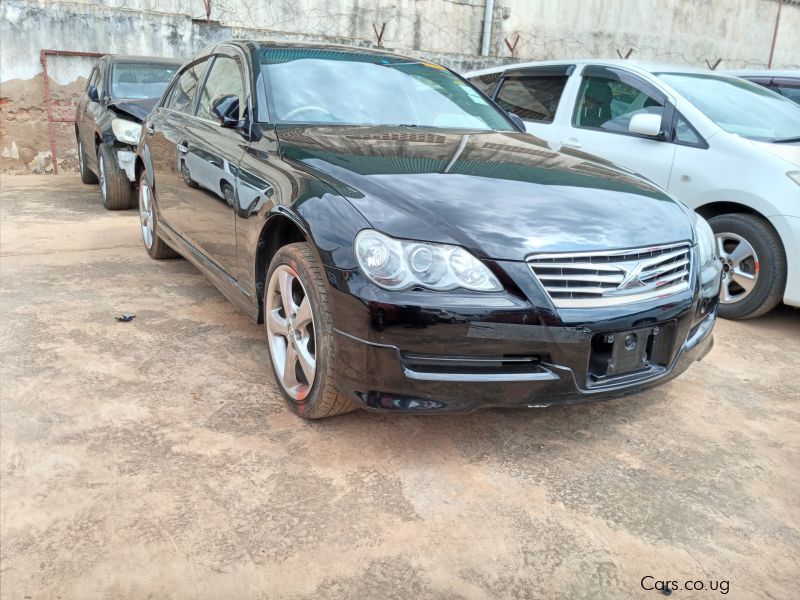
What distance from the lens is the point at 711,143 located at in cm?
451

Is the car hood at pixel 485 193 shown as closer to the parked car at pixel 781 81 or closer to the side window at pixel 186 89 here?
the side window at pixel 186 89

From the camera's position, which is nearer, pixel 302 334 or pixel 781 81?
pixel 302 334

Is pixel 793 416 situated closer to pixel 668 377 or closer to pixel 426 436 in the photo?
pixel 668 377

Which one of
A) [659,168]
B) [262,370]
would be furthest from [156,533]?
[659,168]

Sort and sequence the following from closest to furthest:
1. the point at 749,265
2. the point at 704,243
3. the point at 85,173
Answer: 1. the point at 704,243
2. the point at 749,265
3. the point at 85,173

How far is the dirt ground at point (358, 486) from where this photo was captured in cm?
200

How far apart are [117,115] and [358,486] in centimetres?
569

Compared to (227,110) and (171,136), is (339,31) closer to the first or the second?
(171,136)

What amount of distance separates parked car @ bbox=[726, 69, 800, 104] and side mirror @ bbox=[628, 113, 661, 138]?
7.38 ft

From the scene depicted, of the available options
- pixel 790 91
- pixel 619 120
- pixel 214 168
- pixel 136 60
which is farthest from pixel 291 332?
pixel 136 60

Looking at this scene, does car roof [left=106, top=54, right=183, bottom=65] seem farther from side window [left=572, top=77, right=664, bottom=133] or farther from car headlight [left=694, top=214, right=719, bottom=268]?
car headlight [left=694, top=214, right=719, bottom=268]

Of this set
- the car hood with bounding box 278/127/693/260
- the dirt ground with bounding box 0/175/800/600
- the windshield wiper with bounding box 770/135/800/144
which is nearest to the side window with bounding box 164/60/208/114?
the car hood with bounding box 278/127/693/260

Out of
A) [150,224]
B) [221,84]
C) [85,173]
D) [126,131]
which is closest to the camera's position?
[221,84]

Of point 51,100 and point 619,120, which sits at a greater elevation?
point 619,120
